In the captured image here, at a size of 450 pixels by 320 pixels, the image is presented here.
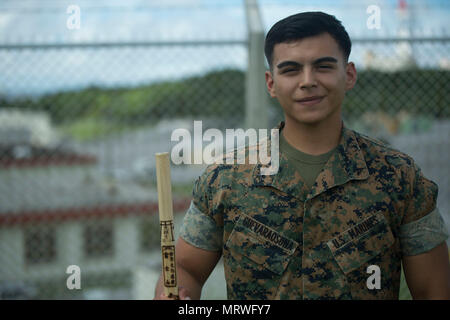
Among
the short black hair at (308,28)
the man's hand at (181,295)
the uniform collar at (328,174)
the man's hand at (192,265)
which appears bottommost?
the man's hand at (181,295)

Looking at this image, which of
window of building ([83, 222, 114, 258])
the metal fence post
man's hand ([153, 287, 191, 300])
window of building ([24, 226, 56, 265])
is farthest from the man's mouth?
A: window of building ([24, 226, 56, 265])

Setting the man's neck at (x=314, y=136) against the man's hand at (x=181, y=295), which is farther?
the man's neck at (x=314, y=136)

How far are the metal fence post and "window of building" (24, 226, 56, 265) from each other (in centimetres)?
175

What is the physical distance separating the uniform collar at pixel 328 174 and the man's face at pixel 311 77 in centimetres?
16

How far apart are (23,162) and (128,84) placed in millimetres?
959

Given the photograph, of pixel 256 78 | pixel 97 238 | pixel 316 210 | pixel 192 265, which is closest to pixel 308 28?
pixel 316 210

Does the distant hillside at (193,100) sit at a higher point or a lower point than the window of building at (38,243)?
higher

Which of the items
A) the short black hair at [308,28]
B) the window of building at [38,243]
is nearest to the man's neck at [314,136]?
the short black hair at [308,28]

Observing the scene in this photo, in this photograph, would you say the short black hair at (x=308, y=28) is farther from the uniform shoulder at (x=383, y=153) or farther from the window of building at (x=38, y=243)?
the window of building at (x=38, y=243)

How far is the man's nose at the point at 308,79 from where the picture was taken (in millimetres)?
1423

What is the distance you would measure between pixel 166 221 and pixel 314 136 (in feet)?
2.03

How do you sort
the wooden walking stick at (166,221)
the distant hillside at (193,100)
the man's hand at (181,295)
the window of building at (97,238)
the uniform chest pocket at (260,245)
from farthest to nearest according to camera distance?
the window of building at (97,238) → the distant hillside at (193,100) → the uniform chest pocket at (260,245) → the man's hand at (181,295) → the wooden walking stick at (166,221)

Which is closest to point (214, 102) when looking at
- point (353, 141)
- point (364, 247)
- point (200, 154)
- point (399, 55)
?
point (200, 154)

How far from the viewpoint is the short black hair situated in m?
1.46
